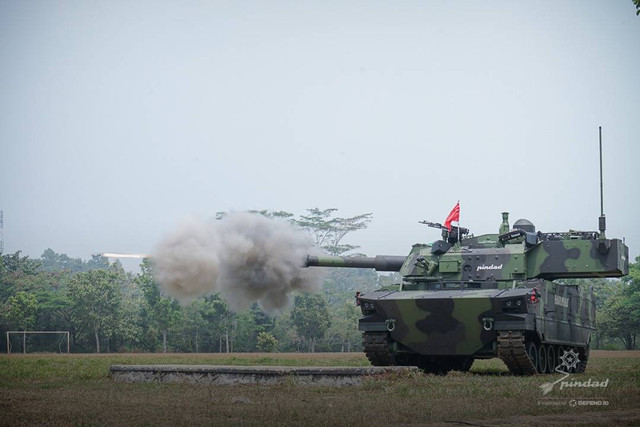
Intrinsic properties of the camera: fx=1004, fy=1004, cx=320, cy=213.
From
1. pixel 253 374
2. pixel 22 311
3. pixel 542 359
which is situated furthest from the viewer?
pixel 22 311

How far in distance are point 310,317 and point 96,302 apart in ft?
44.3

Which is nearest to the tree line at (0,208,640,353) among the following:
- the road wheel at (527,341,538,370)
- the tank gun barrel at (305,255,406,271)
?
the tank gun barrel at (305,255,406,271)

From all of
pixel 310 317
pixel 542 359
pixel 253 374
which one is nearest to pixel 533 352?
pixel 542 359

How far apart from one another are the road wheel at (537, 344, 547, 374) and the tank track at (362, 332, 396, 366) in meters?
3.29

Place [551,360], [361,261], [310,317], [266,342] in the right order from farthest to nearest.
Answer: [310,317] < [266,342] < [361,261] < [551,360]

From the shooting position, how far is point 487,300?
21.0 meters

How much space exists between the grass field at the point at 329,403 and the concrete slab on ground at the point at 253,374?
0.49 m

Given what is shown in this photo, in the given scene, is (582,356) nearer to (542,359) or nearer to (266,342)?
(542,359)

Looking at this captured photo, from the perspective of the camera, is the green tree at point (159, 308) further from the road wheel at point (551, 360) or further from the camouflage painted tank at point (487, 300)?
the road wheel at point (551, 360)

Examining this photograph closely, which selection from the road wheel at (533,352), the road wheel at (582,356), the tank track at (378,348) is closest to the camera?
the road wheel at (533,352)

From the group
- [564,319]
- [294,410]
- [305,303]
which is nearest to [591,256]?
[564,319]

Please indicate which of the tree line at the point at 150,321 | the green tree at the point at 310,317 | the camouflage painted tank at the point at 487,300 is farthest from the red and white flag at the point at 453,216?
the green tree at the point at 310,317

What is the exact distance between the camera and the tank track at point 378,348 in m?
22.5

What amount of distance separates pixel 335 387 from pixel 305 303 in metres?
47.0
